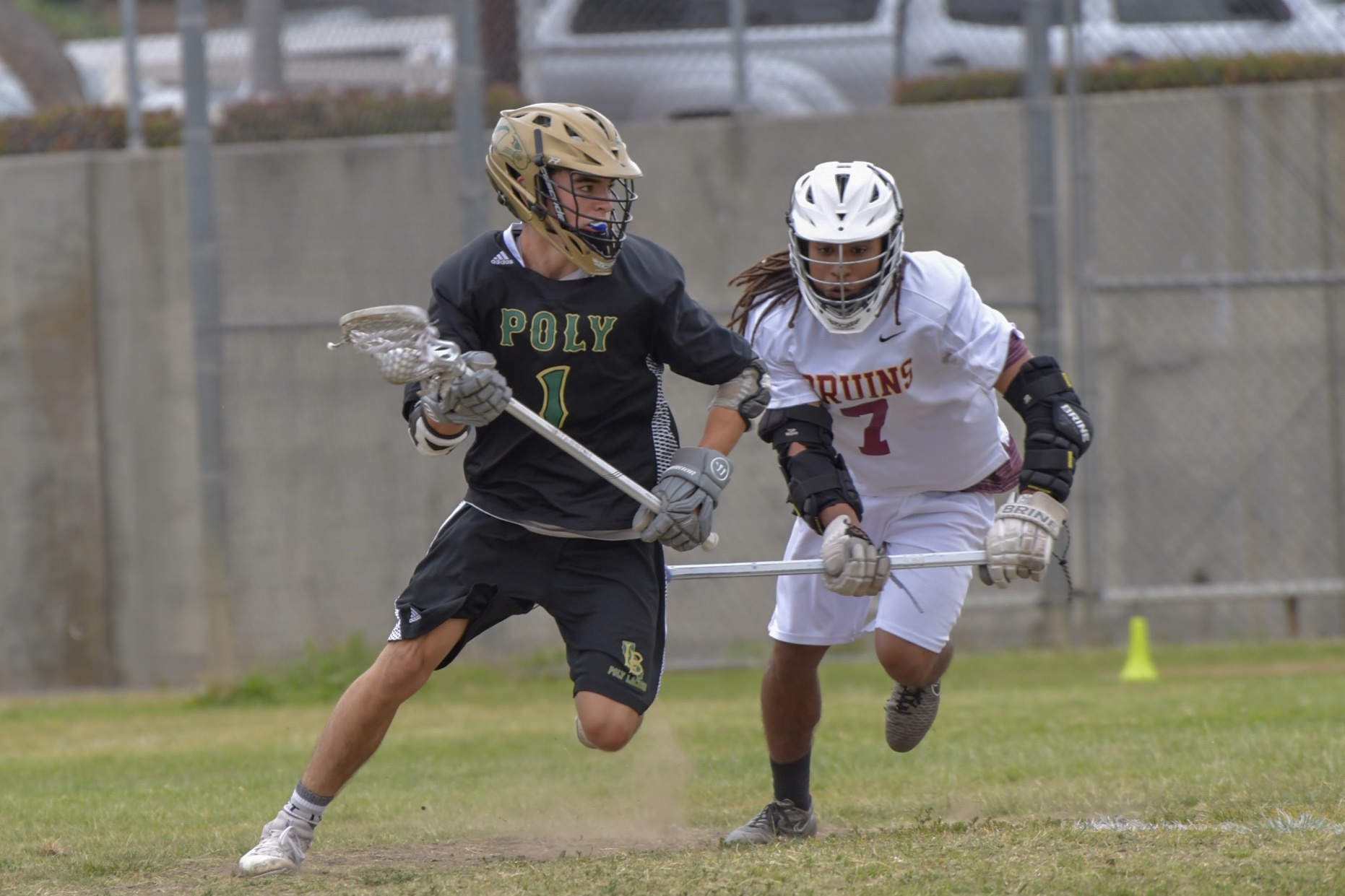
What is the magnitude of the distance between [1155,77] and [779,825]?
7120 millimetres

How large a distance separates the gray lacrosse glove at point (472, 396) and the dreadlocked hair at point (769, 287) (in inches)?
39.1

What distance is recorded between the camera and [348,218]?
1076 centimetres

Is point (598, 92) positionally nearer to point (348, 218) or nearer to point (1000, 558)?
point (348, 218)

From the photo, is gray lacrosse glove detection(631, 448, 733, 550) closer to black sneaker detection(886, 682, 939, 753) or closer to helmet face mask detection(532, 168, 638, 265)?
helmet face mask detection(532, 168, 638, 265)

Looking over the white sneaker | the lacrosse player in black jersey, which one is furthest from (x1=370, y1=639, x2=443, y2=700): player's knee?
the white sneaker

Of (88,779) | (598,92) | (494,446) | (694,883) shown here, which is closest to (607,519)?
(494,446)

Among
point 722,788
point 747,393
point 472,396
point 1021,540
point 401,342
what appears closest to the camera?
point 472,396

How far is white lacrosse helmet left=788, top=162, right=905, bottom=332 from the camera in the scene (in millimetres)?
4992

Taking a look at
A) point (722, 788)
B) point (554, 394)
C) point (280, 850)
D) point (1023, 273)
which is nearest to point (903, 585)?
point (554, 394)

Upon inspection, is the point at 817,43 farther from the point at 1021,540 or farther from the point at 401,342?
the point at 401,342

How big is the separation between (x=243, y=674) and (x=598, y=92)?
4429mm

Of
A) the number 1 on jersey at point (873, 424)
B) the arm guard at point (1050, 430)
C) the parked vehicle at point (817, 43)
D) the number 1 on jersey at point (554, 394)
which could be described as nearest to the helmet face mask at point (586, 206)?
the number 1 on jersey at point (554, 394)

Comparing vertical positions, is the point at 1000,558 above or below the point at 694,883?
above

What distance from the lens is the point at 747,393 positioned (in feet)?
17.0
